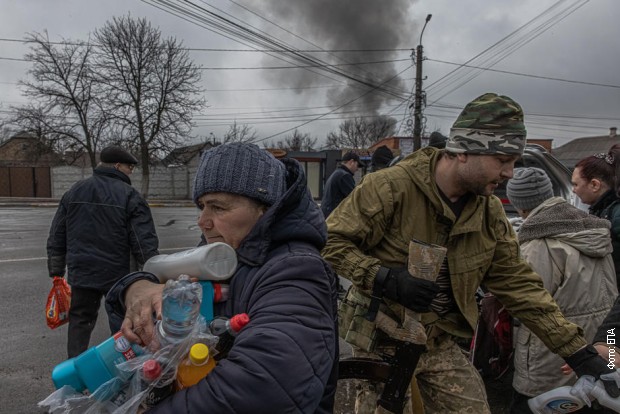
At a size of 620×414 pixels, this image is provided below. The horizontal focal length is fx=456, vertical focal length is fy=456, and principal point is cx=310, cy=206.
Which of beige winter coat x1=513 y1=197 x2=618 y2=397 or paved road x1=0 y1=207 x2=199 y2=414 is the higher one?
beige winter coat x1=513 y1=197 x2=618 y2=397

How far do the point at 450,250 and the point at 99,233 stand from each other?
289 centimetres

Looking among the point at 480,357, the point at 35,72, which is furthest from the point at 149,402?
the point at 35,72

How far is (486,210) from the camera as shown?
2301 mm

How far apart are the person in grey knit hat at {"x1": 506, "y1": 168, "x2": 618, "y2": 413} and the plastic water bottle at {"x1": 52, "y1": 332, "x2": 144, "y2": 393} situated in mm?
2279

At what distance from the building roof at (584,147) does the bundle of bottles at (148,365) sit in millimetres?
61116

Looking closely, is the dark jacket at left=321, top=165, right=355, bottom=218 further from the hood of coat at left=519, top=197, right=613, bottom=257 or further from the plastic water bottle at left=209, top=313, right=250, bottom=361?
the plastic water bottle at left=209, top=313, right=250, bottom=361

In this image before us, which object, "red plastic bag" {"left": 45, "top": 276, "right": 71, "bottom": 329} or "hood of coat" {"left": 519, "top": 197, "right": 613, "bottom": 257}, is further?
"red plastic bag" {"left": 45, "top": 276, "right": 71, "bottom": 329}

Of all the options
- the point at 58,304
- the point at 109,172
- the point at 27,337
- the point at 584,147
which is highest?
the point at 584,147

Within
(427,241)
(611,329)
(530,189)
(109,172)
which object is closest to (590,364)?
(611,329)

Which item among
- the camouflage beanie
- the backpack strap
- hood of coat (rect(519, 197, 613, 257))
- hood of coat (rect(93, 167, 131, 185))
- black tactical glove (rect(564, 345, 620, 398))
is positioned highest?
the camouflage beanie

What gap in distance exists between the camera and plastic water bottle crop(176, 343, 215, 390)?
96 cm

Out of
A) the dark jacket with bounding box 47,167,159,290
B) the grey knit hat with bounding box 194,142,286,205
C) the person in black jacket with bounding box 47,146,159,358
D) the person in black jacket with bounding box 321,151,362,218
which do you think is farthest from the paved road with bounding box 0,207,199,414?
the person in black jacket with bounding box 321,151,362,218

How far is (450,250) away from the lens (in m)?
2.15

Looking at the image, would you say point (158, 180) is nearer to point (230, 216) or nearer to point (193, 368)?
point (230, 216)
